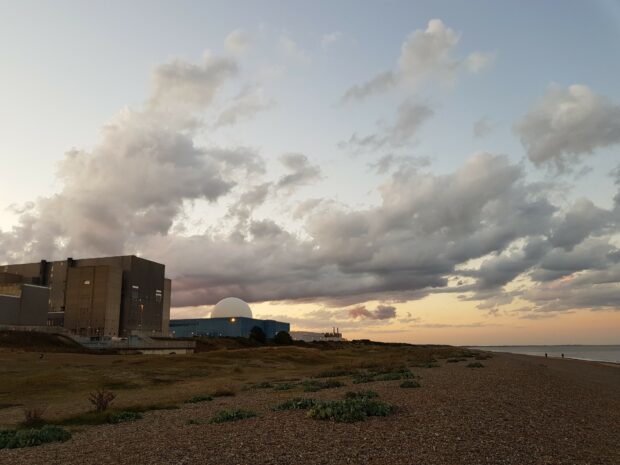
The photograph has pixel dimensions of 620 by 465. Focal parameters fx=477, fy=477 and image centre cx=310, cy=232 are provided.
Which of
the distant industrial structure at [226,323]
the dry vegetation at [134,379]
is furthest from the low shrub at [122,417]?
the distant industrial structure at [226,323]

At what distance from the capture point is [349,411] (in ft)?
51.7

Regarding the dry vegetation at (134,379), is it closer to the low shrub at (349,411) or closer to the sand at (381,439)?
the sand at (381,439)

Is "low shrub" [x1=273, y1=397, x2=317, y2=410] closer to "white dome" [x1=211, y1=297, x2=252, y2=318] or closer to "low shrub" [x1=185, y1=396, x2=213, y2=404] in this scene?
"low shrub" [x1=185, y1=396, x2=213, y2=404]

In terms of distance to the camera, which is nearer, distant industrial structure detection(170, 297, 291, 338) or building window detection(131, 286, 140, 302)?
building window detection(131, 286, 140, 302)

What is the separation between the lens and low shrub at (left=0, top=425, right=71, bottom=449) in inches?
592

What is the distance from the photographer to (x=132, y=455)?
12.2m

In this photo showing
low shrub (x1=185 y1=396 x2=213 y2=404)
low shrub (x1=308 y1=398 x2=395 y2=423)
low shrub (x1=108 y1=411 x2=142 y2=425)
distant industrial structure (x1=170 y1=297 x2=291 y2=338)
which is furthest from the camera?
distant industrial structure (x1=170 y1=297 x2=291 y2=338)

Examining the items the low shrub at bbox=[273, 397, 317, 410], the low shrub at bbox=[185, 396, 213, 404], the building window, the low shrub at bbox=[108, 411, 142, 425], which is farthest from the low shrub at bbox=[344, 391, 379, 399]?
the building window

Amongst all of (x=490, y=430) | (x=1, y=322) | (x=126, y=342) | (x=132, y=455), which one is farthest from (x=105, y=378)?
(x=1, y=322)

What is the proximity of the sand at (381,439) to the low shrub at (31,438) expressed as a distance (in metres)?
0.55

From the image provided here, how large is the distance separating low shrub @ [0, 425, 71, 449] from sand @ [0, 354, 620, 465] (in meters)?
0.55

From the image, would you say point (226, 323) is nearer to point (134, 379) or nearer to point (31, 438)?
Result: point (134, 379)

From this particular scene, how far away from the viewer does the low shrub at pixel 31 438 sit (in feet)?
49.3

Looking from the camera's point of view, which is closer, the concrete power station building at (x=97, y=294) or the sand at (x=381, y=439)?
the sand at (x=381, y=439)
